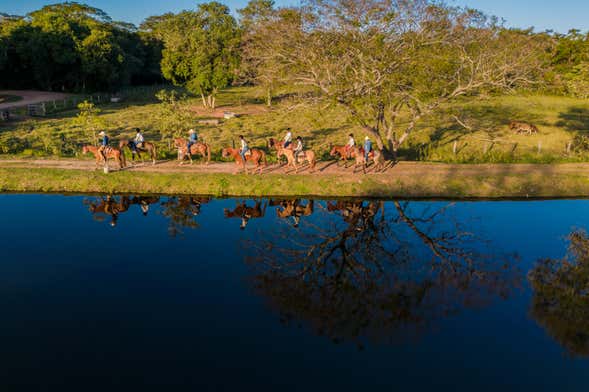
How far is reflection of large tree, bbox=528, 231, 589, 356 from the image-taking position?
11.4 meters

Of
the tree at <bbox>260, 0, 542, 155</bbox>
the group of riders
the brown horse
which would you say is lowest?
the brown horse

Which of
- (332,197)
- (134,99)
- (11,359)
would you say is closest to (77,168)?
(332,197)

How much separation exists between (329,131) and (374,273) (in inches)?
988

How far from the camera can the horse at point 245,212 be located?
19922 mm

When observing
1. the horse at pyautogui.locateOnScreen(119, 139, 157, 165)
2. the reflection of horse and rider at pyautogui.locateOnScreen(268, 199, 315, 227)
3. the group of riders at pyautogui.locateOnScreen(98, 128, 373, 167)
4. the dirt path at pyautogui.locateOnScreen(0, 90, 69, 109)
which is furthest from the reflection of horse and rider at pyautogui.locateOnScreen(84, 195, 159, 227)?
the dirt path at pyautogui.locateOnScreen(0, 90, 69, 109)

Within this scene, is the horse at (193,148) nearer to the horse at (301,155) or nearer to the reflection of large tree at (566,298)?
the horse at (301,155)

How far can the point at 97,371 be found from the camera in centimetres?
980

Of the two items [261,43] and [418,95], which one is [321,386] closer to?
[418,95]

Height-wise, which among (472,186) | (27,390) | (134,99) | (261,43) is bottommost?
(27,390)

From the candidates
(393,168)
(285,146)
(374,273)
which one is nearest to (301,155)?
(285,146)

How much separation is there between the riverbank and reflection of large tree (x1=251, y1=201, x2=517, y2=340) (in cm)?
293

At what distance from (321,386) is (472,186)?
1687 centimetres

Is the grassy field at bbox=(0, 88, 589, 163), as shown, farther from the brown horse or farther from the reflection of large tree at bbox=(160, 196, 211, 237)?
the reflection of large tree at bbox=(160, 196, 211, 237)

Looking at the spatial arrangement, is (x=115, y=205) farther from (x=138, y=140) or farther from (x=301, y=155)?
(x=301, y=155)
